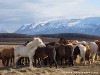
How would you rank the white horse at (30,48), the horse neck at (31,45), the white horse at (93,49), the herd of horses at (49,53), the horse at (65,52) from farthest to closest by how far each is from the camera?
the white horse at (93,49)
the horse at (65,52)
the horse neck at (31,45)
the white horse at (30,48)
the herd of horses at (49,53)

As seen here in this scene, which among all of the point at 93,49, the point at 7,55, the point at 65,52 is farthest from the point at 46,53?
the point at 7,55

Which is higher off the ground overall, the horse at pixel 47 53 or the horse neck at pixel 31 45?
the horse neck at pixel 31 45

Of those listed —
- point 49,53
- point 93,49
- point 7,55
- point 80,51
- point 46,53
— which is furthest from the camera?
point 7,55

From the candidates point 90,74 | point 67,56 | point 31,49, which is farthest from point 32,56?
point 90,74

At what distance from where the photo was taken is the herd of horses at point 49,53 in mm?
21359

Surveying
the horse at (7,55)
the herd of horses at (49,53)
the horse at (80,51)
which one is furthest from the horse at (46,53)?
the horse at (7,55)

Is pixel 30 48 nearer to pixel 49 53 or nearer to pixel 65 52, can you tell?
pixel 49 53

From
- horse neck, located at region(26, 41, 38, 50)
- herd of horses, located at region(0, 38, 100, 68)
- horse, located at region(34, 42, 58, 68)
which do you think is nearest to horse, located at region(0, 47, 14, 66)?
herd of horses, located at region(0, 38, 100, 68)

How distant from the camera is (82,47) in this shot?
2283 cm

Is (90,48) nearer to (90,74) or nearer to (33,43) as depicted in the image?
(33,43)

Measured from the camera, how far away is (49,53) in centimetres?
2108

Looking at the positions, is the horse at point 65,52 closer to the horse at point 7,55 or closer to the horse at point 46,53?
the horse at point 46,53

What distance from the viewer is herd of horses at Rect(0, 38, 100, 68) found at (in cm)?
2136

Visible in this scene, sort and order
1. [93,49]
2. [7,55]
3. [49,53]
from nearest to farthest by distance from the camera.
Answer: [49,53], [93,49], [7,55]
